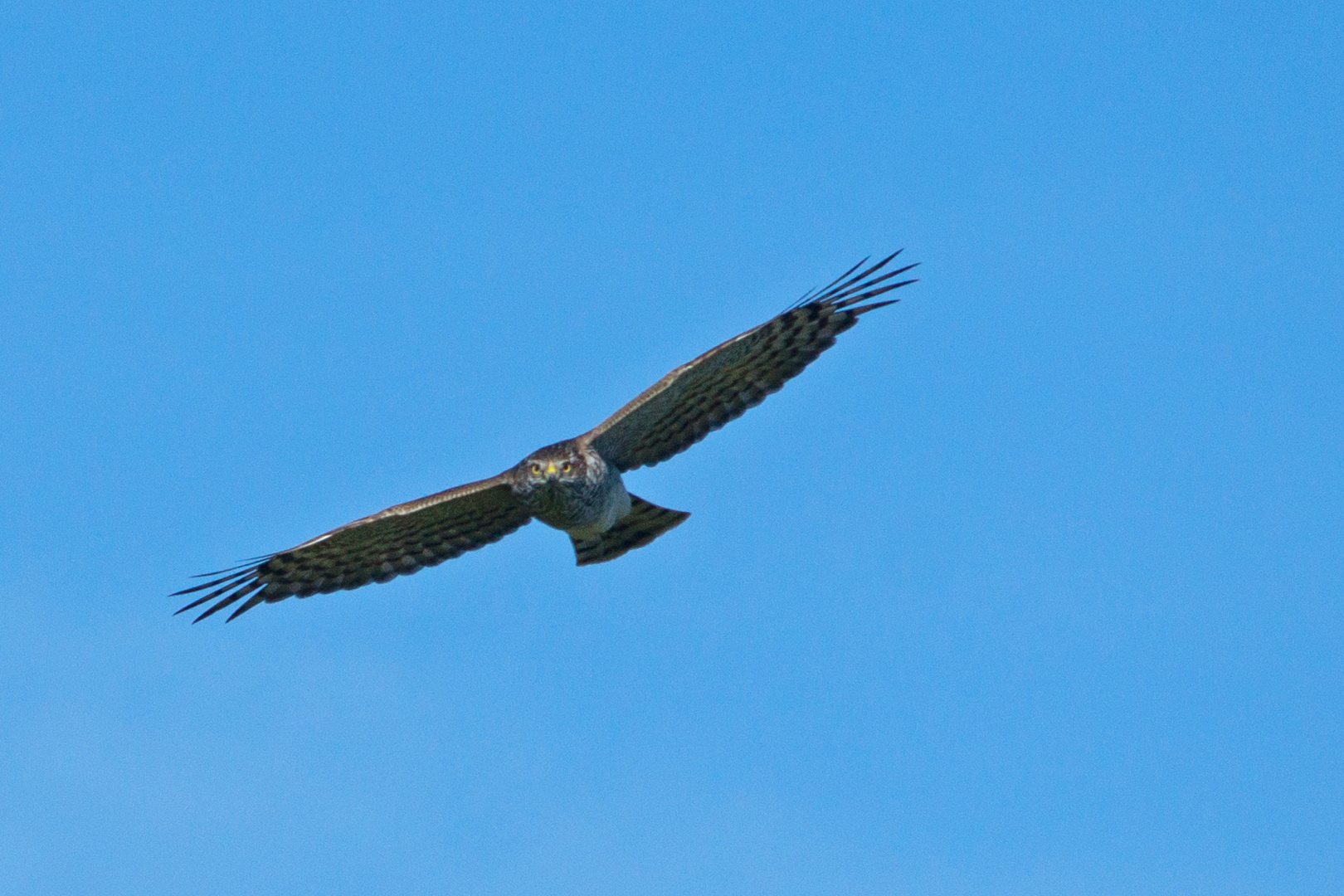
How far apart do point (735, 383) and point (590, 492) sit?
5.01 ft

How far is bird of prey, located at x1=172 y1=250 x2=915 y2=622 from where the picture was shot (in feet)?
51.0

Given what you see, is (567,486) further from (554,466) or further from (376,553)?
(376,553)

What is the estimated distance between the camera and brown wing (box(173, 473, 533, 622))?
1644 centimetres

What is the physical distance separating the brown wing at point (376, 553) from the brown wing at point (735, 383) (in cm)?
112

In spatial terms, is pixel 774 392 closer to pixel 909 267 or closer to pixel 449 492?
pixel 909 267

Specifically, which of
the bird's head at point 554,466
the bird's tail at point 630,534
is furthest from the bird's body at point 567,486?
the bird's tail at point 630,534

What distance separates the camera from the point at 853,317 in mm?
16219

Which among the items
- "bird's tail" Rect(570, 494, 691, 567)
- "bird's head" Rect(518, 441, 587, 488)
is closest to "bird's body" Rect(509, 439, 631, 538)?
"bird's head" Rect(518, 441, 587, 488)

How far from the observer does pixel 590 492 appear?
613 inches

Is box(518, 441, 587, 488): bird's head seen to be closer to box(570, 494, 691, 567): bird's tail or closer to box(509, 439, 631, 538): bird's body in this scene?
box(509, 439, 631, 538): bird's body

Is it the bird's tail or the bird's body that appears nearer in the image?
the bird's body

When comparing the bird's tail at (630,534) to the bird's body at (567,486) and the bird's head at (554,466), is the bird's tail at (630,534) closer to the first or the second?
the bird's body at (567,486)

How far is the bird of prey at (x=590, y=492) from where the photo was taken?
15555mm

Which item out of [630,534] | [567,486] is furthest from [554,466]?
[630,534]
